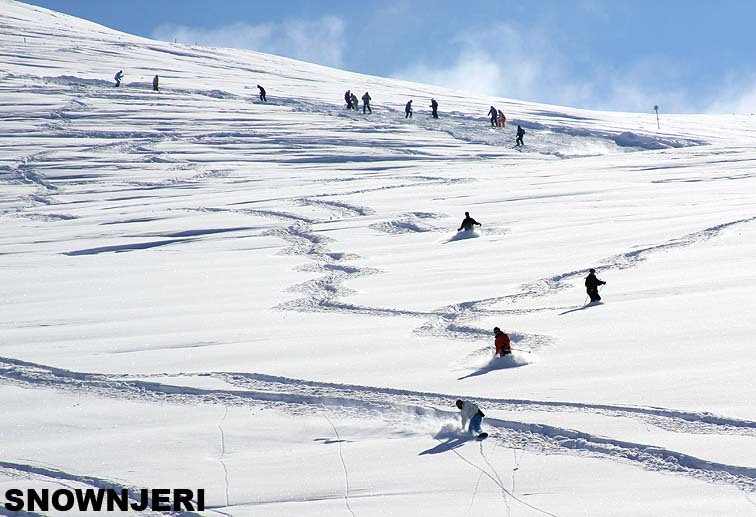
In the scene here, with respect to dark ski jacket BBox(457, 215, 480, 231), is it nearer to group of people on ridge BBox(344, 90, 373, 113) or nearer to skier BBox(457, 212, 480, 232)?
skier BBox(457, 212, 480, 232)

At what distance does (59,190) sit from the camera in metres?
28.6

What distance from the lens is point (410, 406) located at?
34.5ft

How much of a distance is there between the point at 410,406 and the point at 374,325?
3.73 metres

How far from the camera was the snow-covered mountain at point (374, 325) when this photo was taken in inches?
347

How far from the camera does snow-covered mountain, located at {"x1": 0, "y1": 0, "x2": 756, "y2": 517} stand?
8812mm

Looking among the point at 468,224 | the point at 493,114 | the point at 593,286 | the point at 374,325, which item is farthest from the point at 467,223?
the point at 493,114

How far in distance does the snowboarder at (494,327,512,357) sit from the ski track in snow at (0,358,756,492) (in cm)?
147

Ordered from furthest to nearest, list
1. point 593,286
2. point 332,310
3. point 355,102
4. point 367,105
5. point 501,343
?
point 355,102
point 367,105
point 332,310
point 593,286
point 501,343

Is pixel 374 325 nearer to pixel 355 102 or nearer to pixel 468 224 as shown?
pixel 468 224

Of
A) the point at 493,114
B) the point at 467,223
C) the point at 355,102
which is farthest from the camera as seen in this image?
the point at 355,102

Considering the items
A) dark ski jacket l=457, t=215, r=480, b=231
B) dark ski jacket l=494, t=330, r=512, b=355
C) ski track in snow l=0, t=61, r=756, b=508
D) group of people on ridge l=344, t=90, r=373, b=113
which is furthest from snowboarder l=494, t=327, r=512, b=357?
group of people on ridge l=344, t=90, r=373, b=113

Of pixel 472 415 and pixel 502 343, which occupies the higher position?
pixel 502 343

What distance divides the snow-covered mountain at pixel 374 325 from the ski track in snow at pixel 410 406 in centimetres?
3

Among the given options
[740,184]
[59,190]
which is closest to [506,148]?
[740,184]
